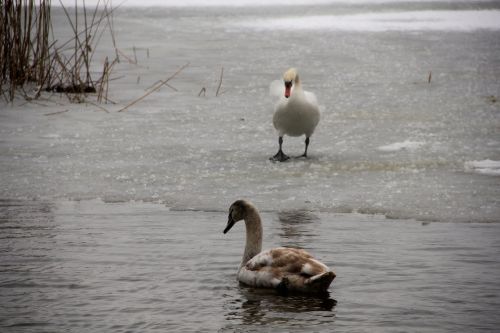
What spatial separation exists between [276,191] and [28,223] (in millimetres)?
2143

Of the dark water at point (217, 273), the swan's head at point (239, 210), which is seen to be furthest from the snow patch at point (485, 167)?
the swan's head at point (239, 210)

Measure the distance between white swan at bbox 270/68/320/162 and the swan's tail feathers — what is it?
403 cm

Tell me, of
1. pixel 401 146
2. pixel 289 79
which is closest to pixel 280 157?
pixel 289 79

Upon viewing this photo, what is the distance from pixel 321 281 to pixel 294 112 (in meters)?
4.32

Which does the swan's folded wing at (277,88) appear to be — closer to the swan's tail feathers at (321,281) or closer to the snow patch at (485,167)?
the snow patch at (485,167)

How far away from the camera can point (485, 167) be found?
8414 millimetres

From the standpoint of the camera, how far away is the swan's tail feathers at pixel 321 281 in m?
5.14

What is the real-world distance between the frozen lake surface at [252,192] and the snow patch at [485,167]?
0.02 metres

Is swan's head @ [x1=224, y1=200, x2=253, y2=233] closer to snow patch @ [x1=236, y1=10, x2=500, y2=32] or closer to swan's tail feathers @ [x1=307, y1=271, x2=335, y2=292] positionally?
swan's tail feathers @ [x1=307, y1=271, x2=335, y2=292]

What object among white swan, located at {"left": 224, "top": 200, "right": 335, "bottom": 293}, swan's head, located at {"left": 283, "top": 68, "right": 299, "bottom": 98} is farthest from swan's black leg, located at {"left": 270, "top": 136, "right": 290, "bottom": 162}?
white swan, located at {"left": 224, "top": 200, "right": 335, "bottom": 293}

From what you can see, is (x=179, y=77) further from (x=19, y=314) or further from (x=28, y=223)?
(x=19, y=314)

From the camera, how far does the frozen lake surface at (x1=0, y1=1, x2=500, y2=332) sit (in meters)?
5.09

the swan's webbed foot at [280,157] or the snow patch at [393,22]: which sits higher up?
the snow patch at [393,22]

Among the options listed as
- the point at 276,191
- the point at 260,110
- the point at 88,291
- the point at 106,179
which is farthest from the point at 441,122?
the point at 88,291
